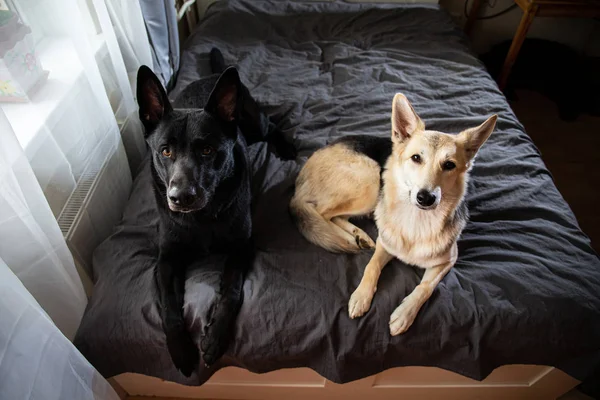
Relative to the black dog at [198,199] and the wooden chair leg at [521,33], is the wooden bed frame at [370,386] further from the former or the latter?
the wooden chair leg at [521,33]

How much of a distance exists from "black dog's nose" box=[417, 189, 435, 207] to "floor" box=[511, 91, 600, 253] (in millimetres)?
1716

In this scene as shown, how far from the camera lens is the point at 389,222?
1.49m

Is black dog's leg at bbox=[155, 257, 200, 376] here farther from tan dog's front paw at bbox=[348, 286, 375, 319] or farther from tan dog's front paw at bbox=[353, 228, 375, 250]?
tan dog's front paw at bbox=[353, 228, 375, 250]

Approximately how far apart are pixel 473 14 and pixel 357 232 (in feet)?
10.2

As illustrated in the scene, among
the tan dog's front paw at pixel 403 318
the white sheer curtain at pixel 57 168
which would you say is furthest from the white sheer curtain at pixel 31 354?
the tan dog's front paw at pixel 403 318

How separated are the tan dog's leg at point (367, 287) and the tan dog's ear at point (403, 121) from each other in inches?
17.8

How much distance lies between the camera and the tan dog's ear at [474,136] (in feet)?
4.25

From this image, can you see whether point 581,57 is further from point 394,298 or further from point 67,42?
point 67,42

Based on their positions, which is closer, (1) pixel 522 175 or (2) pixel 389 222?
(2) pixel 389 222

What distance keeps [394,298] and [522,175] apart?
1013 mm

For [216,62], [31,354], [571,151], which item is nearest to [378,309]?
[31,354]

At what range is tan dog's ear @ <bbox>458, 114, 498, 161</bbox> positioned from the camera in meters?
1.30

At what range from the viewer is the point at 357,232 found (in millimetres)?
1626

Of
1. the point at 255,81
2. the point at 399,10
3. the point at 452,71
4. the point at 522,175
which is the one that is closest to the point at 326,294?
the point at 522,175
